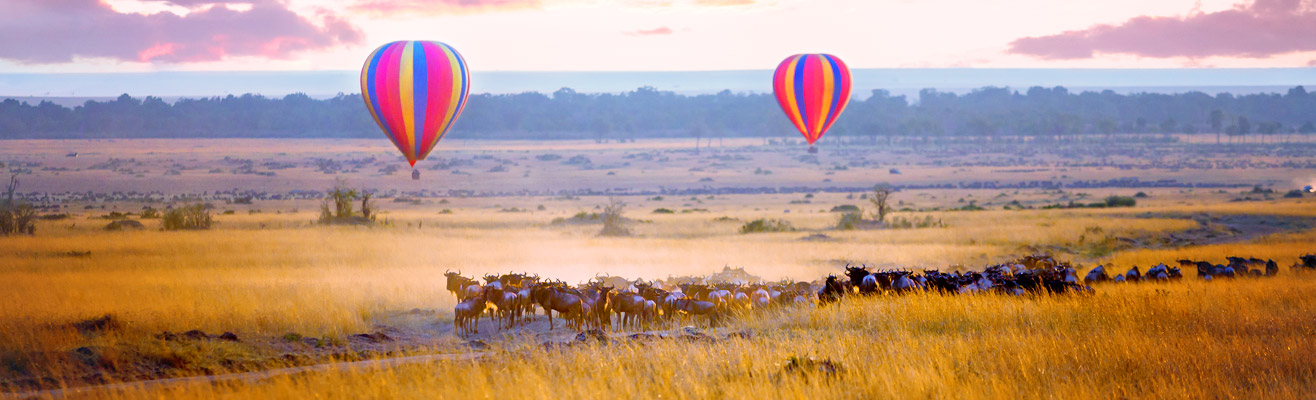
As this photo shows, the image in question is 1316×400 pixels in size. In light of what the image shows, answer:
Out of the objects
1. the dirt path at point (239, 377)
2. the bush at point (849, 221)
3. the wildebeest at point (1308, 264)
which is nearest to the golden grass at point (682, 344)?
the dirt path at point (239, 377)

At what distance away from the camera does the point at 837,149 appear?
164m

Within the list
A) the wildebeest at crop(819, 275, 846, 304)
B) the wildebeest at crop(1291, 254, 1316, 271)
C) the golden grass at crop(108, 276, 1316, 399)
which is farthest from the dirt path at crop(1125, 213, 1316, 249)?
the golden grass at crop(108, 276, 1316, 399)

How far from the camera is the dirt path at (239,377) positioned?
10.2 m

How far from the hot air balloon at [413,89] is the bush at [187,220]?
39.9ft

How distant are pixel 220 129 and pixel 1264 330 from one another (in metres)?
189

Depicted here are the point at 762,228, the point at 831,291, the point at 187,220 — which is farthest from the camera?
the point at 762,228

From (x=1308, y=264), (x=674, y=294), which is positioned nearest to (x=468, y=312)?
(x=674, y=294)

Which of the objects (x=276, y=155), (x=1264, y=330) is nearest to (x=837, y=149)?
(x=276, y=155)

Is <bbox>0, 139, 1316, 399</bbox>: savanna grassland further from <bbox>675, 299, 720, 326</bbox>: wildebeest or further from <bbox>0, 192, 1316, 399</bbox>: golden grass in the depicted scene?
<bbox>675, 299, 720, 326</bbox>: wildebeest

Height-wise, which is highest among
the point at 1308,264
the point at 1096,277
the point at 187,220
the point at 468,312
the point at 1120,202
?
the point at 468,312

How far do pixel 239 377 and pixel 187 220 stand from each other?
30.2 meters

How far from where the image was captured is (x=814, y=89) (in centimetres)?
4316

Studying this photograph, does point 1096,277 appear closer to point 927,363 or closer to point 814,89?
point 927,363

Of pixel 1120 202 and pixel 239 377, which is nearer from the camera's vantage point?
pixel 239 377
